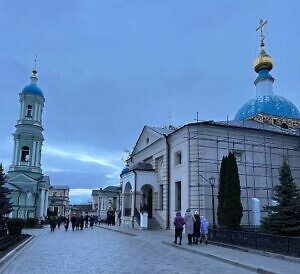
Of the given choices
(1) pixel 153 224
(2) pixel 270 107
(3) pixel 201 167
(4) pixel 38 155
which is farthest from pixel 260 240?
(4) pixel 38 155

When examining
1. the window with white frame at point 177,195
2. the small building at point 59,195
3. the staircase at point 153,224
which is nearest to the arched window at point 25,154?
the staircase at point 153,224

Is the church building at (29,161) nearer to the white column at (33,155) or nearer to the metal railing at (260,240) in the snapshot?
the white column at (33,155)

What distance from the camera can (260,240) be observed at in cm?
1410

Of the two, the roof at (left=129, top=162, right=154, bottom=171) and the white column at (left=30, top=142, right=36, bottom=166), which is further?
the white column at (left=30, top=142, right=36, bottom=166)

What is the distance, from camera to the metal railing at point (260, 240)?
1234cm

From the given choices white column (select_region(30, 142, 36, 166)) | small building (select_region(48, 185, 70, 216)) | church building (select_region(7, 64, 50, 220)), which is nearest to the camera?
church building (select_region(7, 64, 50, 220))

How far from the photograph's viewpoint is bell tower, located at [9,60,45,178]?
154 ft

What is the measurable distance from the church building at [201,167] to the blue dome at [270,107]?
14.6 feet

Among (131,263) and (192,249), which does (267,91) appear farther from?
(131,263)

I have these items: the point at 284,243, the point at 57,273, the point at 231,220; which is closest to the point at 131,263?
the point at 57,273

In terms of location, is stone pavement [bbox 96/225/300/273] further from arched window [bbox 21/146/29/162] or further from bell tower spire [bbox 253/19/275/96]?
arched window [bbox 21/146/29/162]

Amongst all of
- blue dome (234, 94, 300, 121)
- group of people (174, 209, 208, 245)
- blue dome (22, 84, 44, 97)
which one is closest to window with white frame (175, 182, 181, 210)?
group of people (174, 209, 208, 245)

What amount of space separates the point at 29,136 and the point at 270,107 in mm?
30005

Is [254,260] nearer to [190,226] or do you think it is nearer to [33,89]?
[190,226]
